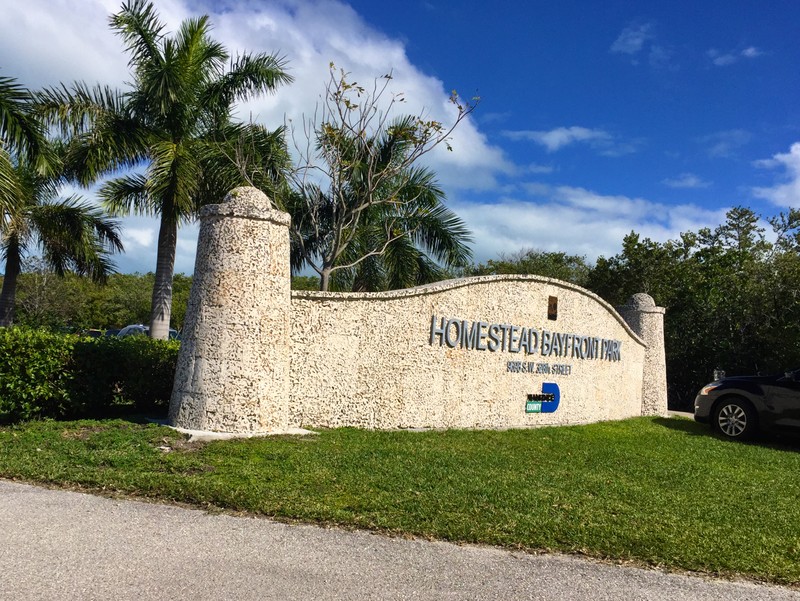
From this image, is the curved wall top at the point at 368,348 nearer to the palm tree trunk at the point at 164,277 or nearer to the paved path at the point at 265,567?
the paved path at the point at 265,567

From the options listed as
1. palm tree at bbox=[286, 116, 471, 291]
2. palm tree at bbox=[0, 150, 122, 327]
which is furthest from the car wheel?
palm tree at bbox=[0, 150, 122, 327]

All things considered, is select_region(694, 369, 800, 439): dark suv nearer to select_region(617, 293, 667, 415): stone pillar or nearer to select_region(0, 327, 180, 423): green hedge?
select_region(617, 293, 667, 415): stone pillar

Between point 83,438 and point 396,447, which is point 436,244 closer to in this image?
point 396,447

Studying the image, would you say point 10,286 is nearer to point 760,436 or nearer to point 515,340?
point 515,340

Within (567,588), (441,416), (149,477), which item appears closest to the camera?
(567,588)

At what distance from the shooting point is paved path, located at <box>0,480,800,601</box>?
3516 millimetres

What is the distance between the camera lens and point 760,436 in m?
11.2

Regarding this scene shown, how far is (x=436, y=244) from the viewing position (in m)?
15.4

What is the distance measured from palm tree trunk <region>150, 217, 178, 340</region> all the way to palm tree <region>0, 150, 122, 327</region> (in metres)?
3.73

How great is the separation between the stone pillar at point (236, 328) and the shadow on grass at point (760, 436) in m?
7.82

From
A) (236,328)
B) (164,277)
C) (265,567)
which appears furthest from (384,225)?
(265,567)

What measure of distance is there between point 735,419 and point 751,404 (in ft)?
1.26

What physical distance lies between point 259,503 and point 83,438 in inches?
119

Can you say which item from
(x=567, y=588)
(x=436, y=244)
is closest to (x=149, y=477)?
(x=567, y=588)
